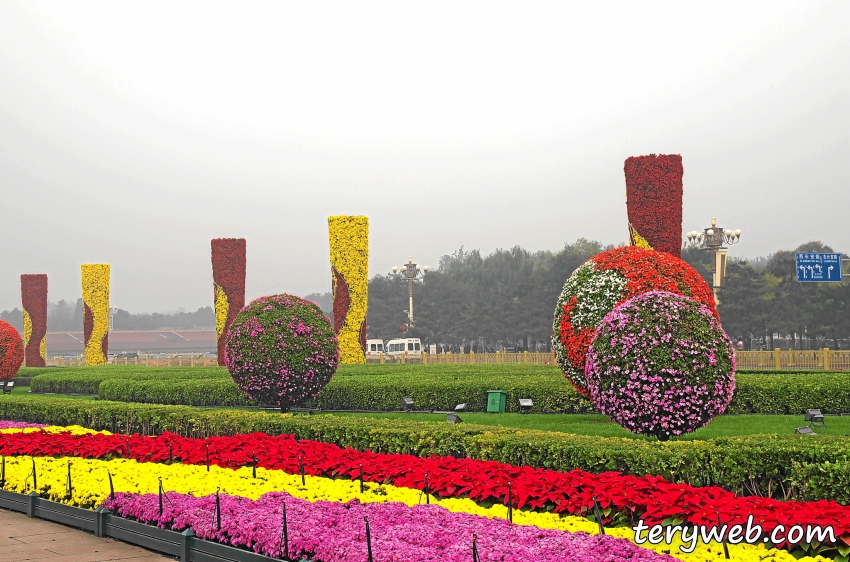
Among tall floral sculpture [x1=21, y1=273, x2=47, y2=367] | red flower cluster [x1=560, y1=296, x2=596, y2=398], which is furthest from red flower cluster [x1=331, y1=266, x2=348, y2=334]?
tall floral sculpture [x1=21, y1=273, x2=47, y2=367]

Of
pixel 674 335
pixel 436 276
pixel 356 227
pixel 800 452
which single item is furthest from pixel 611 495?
pixel 436 276

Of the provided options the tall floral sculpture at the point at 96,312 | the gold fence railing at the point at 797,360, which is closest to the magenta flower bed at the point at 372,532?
the gold fence railing at the point at 797,360

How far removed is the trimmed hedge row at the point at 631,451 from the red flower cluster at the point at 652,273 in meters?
4.25

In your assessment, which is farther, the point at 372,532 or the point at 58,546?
the point at 58,546

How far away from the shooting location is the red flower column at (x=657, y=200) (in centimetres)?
1767

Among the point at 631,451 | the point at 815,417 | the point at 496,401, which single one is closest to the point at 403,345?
the point at 496,401

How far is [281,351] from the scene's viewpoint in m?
14.6

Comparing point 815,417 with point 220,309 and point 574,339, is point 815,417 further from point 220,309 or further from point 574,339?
point 220,309

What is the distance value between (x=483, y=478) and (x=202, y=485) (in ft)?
8.56

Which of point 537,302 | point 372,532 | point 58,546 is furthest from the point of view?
point 537,302

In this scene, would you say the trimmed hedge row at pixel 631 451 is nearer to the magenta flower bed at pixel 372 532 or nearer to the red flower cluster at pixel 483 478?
the red flower cluster at pixel 483 478

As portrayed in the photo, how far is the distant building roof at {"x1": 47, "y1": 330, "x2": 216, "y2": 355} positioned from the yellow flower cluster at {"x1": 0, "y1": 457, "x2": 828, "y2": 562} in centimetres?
7874

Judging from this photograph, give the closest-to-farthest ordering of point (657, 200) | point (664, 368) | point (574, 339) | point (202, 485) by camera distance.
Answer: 1. point (202, 485)
2. point (664, 368)
3. point (574, 339)
4. point (657, 200)

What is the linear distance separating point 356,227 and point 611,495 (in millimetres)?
22534
